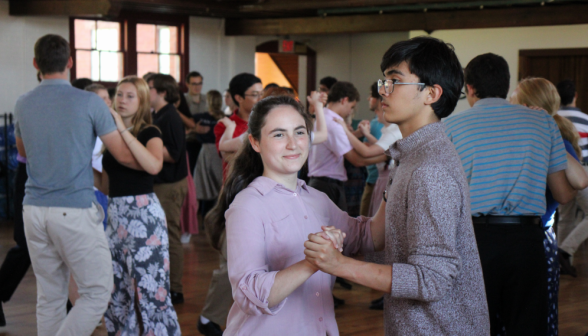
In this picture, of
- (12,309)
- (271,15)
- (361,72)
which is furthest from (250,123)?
(361,72)

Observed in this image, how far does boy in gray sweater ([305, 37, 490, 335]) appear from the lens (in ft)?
4.97

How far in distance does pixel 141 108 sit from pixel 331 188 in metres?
1.50

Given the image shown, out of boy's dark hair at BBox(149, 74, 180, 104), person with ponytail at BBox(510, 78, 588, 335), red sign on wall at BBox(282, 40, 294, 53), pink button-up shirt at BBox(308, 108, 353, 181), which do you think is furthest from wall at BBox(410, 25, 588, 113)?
boy's dark hair at BBox(149, 74, 180, 104)

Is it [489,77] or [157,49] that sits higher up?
[157,49]

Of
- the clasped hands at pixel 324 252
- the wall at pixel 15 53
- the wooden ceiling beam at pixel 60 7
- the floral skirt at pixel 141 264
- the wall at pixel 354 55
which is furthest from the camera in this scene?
the wall at pixel 354 55

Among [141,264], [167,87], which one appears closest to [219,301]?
[141,264]

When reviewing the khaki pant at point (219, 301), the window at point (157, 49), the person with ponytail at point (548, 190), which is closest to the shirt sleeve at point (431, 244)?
the person with ponytail at point (548, 190)

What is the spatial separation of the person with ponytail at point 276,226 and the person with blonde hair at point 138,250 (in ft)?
5.52

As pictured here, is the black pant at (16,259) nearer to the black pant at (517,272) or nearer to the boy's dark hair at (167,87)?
the boy's dark hair at (167,87)

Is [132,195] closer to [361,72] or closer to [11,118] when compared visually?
[11,118]

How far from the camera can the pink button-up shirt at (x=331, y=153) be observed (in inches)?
178

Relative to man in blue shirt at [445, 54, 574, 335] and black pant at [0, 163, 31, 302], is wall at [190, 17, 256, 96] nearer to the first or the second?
black pant at [0, 163, 31, 302]

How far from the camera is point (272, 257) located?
1.75 meters

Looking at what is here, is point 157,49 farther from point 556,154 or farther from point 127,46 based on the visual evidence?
point 556,154
